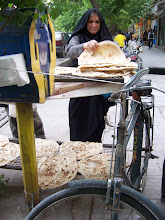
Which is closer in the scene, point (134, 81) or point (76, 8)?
point (134, 81)

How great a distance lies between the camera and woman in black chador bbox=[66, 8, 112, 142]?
282cm

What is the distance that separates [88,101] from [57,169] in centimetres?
88

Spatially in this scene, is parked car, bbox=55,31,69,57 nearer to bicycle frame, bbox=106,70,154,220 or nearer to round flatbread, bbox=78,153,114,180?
round flatbread, bbox=78,153,114,180

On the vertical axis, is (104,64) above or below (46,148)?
above

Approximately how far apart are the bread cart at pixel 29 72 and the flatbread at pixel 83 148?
0.70 meters

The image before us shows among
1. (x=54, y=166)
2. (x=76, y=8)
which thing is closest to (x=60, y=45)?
(x=76, y=8)

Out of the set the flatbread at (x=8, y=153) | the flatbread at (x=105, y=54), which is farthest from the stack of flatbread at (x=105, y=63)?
the flatbread at (x=8, y=153)

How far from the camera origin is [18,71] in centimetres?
154

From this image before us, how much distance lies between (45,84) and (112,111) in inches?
147

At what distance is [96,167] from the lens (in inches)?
102

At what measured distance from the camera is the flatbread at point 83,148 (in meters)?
2.77

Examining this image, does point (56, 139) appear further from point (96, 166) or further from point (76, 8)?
point (76, 8)

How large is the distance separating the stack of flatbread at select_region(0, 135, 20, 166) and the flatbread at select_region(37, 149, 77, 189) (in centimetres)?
28

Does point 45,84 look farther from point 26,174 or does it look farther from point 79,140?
point 79,140
